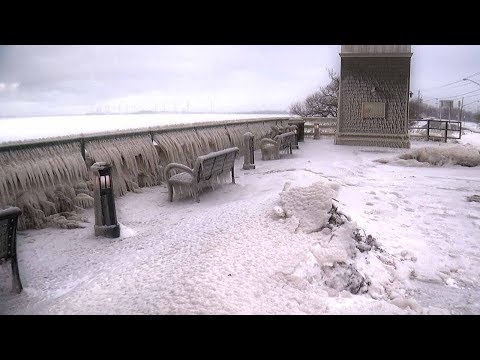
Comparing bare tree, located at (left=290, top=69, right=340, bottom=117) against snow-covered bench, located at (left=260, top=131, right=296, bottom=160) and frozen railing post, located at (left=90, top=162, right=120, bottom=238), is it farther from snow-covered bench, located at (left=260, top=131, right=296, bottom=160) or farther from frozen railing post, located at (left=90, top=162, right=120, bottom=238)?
frozen railing post, located at (left=90, top=162, right=120, bottom=238)

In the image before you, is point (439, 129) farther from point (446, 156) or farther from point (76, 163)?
point (76, 163)

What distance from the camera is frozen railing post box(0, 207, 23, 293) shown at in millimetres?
3273

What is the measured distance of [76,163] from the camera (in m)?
6.17

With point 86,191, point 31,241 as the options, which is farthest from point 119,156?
point 31,241

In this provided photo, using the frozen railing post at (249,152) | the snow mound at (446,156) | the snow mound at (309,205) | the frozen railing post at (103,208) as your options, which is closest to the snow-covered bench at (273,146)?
the frozen railing post at (249,152)

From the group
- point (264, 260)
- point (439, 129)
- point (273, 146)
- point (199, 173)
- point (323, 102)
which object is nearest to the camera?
point (264, 260)

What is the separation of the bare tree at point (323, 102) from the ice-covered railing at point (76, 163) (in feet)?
63.3

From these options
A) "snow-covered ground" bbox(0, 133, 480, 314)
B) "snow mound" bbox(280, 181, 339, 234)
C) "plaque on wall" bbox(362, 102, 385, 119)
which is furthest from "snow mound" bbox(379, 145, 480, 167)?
"snow mound" bbox(280, 181, 339, 234)

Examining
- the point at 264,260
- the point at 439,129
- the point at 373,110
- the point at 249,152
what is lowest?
the point at 264,260

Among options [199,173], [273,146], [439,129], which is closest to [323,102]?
[439,129]

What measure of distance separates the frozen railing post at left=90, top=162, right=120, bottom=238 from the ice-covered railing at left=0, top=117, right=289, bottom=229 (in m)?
1.09

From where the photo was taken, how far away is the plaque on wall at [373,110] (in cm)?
1476

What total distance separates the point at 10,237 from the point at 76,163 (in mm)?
2975

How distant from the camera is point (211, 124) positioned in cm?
1059
